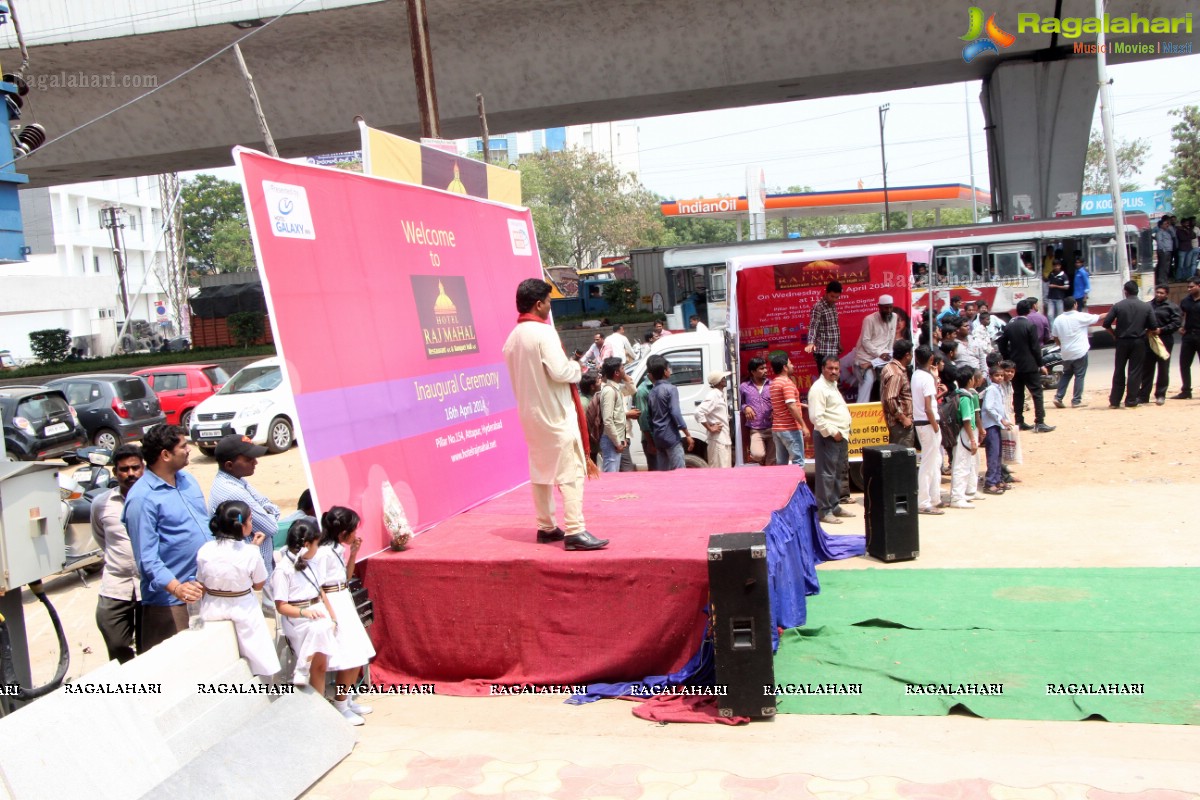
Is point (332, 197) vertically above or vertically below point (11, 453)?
above

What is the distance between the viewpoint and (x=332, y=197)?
20.2ft

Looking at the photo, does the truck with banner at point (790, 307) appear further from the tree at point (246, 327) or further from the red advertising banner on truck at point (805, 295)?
the tree at point (246, 327)

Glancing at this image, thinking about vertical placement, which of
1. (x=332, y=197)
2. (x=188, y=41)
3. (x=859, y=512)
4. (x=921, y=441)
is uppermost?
(x=188, y=41)

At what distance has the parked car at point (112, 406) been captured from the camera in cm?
1859

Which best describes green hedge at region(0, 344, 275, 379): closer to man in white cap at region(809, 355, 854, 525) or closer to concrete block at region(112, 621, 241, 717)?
man in white cap at region(809, 355, 854, 525)

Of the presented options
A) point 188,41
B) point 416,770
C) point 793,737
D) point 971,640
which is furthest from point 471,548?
point 188,41

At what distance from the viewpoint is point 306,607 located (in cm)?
503

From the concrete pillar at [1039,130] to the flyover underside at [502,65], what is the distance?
0.49 metres

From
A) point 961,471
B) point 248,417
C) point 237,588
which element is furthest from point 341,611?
point 248,417

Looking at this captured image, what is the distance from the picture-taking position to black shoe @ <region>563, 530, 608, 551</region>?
5773 mm

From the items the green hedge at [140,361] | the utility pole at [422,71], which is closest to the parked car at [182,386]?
the green hedge at [140,361]

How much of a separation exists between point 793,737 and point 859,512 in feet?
18.3

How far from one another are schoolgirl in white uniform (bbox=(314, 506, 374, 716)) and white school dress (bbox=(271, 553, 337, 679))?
77 mm

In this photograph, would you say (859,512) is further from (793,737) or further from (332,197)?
(332,197)
